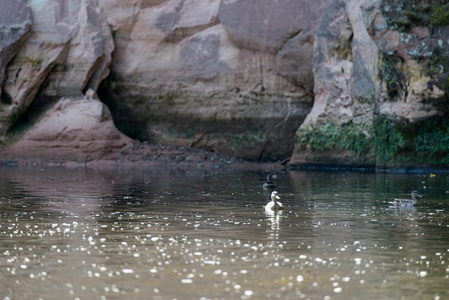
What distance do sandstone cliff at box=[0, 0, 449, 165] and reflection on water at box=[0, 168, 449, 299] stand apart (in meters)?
13.9

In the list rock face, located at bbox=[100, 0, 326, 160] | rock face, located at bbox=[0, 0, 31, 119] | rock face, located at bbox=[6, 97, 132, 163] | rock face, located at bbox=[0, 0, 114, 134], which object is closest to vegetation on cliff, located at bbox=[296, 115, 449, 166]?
rock face, located at bbox=[100, 0, 326, 160]

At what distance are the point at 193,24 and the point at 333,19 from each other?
800cm

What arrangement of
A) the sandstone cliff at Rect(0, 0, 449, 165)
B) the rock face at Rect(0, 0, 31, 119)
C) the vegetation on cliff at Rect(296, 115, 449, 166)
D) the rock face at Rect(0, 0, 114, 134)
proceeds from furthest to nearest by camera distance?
1. the rock face at Rect(0, 0, 114, 134)
2. the rock face at Rect(0, 0, 31, 119)
3. the sandstone cliff at Rect(0, 0, 449, 165)
4. the vegetation on cliff at Rect(296, 115, 449, 166)

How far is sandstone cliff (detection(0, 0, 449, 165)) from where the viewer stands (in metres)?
35.1

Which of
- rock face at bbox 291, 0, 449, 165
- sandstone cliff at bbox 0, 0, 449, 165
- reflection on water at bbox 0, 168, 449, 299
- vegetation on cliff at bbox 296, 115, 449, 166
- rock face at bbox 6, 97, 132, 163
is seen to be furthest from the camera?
rock face at bbox 6, 97, 132, 163

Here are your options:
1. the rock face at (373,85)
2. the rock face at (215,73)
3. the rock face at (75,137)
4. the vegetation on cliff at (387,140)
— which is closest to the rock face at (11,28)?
the rock face at (75,137)

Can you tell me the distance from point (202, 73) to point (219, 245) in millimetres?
28709

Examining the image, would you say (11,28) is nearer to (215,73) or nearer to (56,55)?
(56,55)

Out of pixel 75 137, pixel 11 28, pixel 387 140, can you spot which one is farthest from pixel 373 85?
pixel 11 28

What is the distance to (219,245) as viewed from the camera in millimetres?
11789

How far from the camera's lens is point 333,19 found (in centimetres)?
3559

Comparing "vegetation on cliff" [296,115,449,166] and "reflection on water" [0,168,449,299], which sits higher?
"reflection on water" [0,168,449,299]

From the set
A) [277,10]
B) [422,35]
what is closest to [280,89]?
[277,10]

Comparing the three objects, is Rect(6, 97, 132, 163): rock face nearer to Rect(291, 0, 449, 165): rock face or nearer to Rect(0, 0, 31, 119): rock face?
Rect(0, 0, 31, 119): rock face
